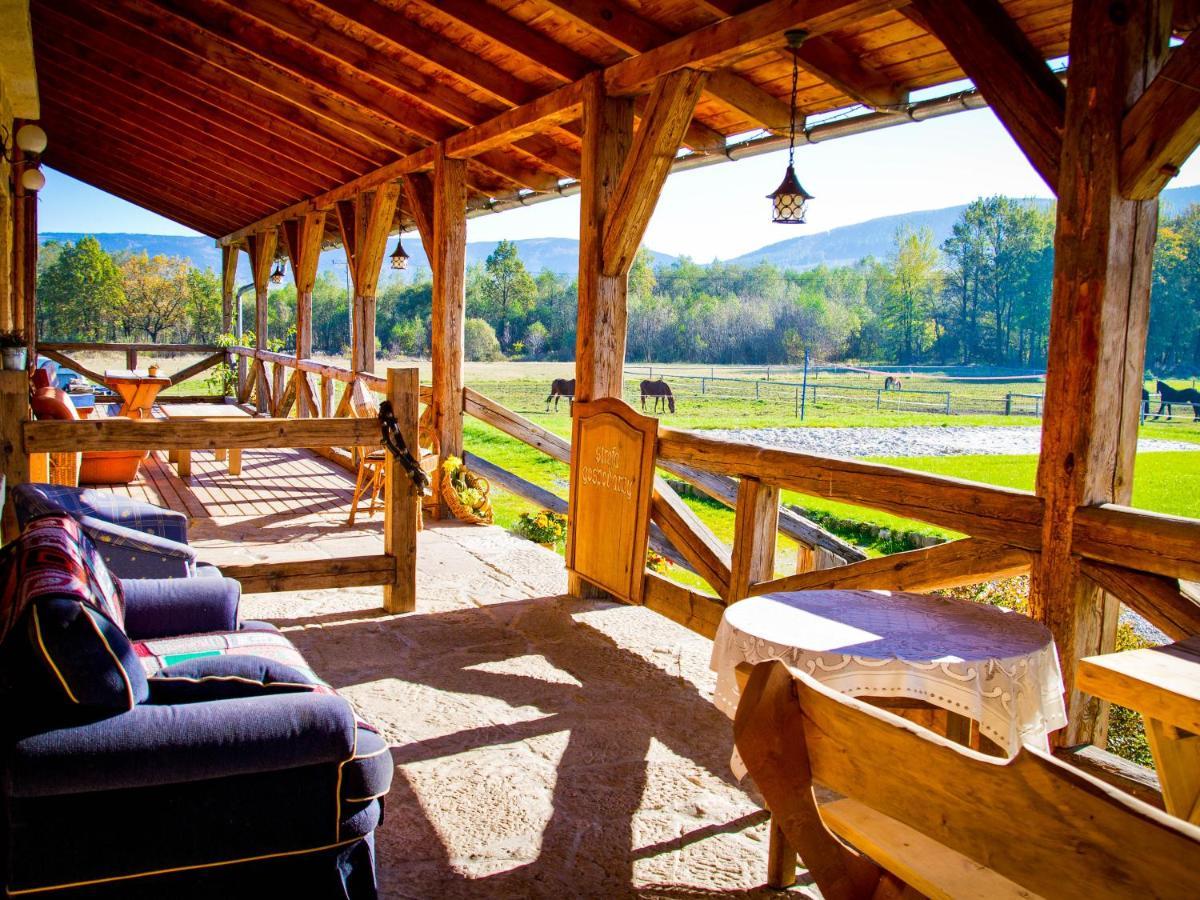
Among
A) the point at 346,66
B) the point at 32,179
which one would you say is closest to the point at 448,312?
the point at 346,66

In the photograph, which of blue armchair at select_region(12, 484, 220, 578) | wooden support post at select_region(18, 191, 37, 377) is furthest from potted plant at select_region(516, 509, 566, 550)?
wooden support post at select_region(18, 191, 37, 377)

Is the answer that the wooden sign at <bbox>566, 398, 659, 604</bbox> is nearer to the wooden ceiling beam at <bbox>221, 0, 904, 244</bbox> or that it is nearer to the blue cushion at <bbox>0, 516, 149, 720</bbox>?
the wooden ceiling beam at <bbox>221, 0, 904, 244</bbox>

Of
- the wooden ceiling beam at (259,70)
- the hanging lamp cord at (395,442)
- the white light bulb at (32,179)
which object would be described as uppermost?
the wooden ceiling beam at (259,70)

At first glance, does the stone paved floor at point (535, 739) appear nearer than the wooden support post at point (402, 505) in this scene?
Yes

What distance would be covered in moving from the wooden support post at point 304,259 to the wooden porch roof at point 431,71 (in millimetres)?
312

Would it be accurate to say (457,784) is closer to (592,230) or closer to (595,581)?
(595,581)

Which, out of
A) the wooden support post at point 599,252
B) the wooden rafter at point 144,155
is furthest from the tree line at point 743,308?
the wooden support post at point 599,252

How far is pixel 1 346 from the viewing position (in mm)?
6508

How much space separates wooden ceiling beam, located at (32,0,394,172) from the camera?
6.84 metres

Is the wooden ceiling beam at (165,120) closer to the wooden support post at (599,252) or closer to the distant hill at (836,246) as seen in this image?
the wooden support post at (599,252)

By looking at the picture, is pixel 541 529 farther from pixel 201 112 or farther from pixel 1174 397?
pixel 1174 397

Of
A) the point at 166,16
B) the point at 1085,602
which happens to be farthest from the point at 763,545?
the point at 166,16

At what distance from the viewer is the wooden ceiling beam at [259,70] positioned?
20.6 feet

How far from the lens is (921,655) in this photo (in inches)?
84.7
